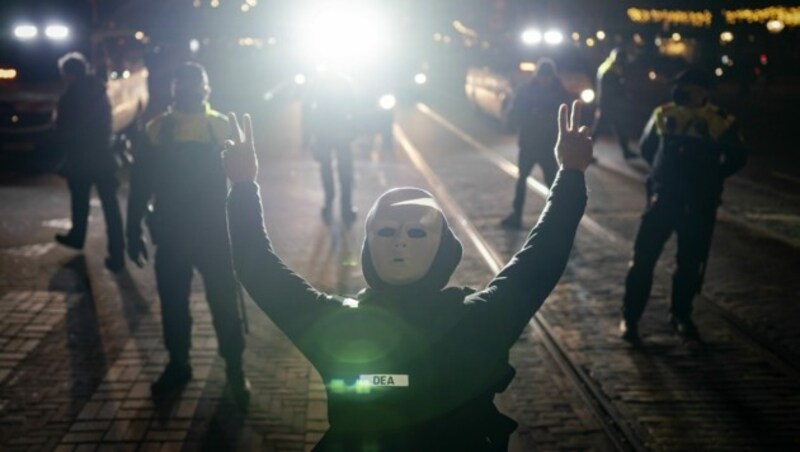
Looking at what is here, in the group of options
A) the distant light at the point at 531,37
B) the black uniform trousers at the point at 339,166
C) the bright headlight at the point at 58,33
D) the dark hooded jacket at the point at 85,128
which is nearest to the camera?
the dark hooded jacket at the point at 85,128

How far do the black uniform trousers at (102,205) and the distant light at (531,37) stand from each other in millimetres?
17051

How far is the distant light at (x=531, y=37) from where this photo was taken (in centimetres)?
2465

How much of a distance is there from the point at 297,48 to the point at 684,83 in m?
23.8

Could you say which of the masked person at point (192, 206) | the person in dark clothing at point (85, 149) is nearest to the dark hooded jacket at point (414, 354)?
the masked person at point (192, 206)

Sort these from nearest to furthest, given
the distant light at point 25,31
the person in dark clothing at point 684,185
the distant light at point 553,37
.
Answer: the person in dark clothing at point 684,185
the distant light at point 25,31
the distant light at point 553,37

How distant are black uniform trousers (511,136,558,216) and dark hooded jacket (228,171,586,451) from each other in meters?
8.09

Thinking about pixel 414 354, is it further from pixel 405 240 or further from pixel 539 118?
pixel 539 118

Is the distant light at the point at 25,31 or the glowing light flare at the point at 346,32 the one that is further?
the distant light at the point at 25,31

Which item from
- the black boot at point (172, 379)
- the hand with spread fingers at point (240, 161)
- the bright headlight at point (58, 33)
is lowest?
the black boot at point (172, 379)

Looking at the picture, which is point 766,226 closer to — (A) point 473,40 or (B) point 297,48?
(B) point 297,48

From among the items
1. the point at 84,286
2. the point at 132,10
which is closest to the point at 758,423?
the point at 84,286

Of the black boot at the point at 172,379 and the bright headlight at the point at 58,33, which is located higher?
the bright headlight at the point at 58,33

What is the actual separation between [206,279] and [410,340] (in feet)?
11.6

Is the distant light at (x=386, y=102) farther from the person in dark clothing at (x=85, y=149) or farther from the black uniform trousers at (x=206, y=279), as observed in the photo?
the black uniform trousers at (x=206, y=279)
